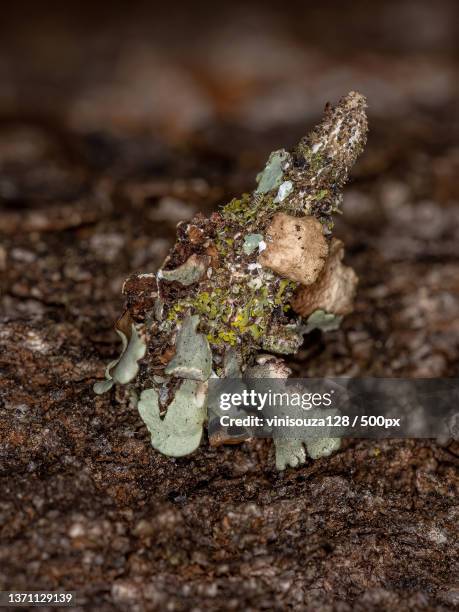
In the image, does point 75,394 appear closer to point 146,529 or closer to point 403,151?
point 146,529

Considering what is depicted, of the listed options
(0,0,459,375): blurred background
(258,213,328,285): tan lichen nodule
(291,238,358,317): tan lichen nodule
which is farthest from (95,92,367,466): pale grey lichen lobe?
(0,0,459,375): blurred background

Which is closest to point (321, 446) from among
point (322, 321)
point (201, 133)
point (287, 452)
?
point (287, 452)

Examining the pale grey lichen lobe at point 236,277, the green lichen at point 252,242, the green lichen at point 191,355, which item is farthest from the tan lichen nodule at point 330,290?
the green lichen at point 191,355

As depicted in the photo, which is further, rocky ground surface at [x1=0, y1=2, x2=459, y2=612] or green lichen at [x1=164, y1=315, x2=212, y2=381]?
green lichen at [x1=164, y1=315, x2=212, y2=381]

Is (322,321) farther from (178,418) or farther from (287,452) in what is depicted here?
(178,418)

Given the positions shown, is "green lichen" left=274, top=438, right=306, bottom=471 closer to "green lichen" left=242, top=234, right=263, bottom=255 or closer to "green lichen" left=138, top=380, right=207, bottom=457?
"green lichen" left=138, top=380, right=207, bottom=457

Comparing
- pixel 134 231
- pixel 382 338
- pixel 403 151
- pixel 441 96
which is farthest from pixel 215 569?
pixel 441 96
